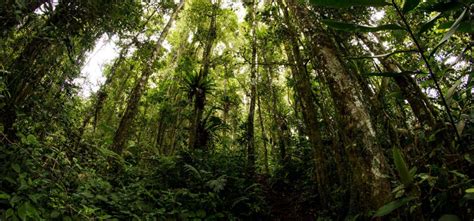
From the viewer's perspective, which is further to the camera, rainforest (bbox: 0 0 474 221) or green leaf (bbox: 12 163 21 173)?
green leaf (bbox: 12 163 21 173)

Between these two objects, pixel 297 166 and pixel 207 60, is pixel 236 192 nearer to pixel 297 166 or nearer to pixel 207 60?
pixel 297 166

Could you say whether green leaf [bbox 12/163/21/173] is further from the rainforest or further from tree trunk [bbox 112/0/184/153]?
tree trunk [bbox 112/0/184/153]

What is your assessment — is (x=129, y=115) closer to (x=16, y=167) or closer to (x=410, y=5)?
(x=16, y=167)

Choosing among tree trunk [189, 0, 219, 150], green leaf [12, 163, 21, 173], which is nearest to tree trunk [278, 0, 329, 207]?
tree trunk [189, 0, 219, 150]

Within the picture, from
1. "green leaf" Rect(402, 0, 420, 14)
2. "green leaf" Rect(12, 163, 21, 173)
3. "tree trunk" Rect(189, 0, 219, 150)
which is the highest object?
"tree trunk" Rect(189, 0, 219, 150)

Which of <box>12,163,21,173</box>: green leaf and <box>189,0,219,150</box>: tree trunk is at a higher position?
<box>189,0,219,150</box>: tree trunk

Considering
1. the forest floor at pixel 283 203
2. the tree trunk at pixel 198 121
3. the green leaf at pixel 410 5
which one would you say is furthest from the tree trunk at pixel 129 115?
the green leaf at pixel 410 5

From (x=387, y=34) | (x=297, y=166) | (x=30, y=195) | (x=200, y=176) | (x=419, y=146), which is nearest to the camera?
(x=30, y=195)

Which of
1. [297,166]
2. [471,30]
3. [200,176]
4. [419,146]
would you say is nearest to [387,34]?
[297,166]

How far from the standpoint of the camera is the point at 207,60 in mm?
9359

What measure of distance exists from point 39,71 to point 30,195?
4.90ft

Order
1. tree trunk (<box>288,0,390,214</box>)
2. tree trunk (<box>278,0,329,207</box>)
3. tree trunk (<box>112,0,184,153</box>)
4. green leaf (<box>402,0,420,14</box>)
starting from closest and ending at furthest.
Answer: green leaf (<box>402,0,420,14</box>) < tree trunk (<box>288,0,390,214</box>) < tree trunk (<box>278,0,329,207</box>) < tree trunk (<box>112,0,184,153</box>)

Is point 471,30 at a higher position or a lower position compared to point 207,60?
lower

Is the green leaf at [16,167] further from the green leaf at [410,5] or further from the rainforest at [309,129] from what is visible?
the green leaf at [410,5]
